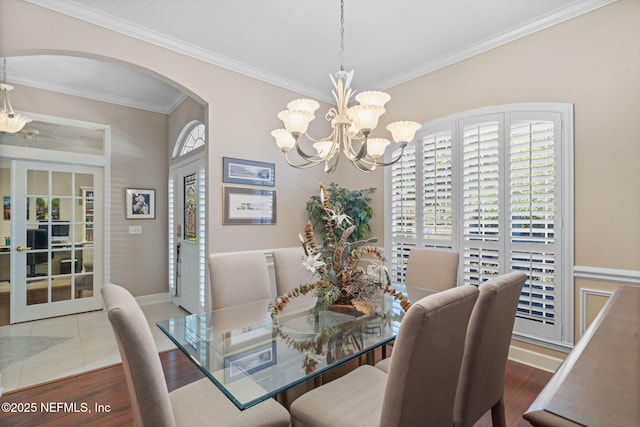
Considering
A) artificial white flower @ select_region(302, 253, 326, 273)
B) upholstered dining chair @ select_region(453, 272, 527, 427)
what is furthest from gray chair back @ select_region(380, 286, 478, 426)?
artificial white flower @ select_region(302, 253, 326, 273)

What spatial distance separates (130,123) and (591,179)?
534 centimetres

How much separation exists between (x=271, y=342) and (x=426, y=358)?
0.80 meters

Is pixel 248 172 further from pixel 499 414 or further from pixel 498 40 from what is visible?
pixel 499 414

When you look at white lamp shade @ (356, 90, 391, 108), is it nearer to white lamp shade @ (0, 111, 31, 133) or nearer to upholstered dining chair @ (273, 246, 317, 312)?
upholstered dining chair @ (273, 246, 317, 312)

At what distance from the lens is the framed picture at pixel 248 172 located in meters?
3.14

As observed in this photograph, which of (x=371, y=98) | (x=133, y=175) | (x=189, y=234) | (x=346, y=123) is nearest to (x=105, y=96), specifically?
(x=133, y=175)

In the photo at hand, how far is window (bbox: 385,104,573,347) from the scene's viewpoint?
7.85 feet

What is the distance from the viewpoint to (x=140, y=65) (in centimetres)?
264

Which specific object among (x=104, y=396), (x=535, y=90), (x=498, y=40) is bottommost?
(x=104, y=396)

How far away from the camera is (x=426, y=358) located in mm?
1015

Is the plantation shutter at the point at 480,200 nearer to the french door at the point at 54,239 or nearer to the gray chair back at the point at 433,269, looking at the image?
the gray chair back at the point at 433,269

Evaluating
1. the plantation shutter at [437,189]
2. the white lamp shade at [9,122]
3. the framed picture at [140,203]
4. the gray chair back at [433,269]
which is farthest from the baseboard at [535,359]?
the white lamp shade at [9,122]

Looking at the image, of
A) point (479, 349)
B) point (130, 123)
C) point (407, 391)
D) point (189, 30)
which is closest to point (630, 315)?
point (479, 349)

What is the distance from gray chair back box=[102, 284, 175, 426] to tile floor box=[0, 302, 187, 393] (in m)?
2.20
